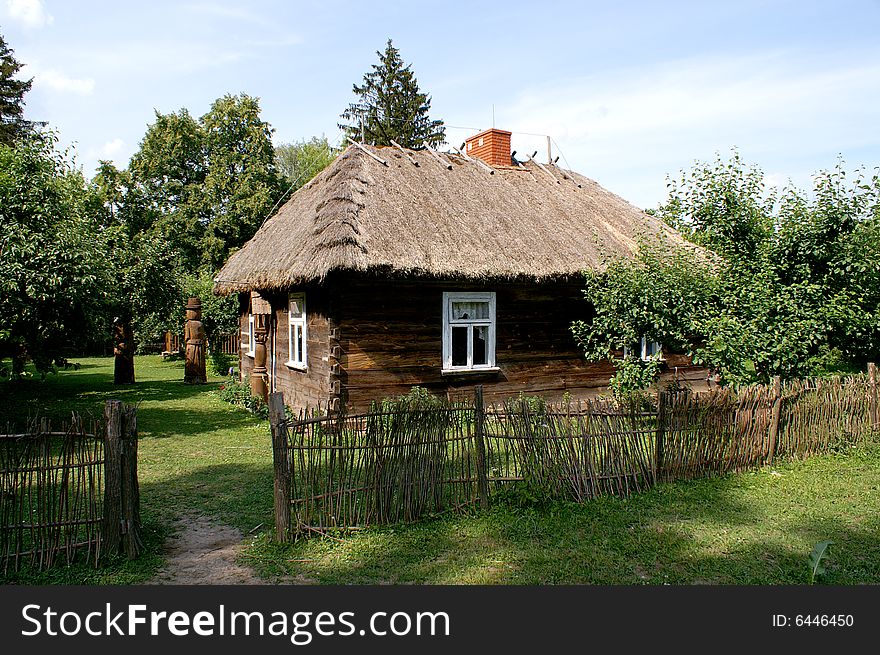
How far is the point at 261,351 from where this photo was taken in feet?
47.0

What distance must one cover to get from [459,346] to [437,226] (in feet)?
6.95

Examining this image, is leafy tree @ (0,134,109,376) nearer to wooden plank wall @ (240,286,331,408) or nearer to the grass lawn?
the grass lawn

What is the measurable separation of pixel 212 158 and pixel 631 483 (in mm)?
27457

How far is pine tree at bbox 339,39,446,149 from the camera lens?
36.1 meters

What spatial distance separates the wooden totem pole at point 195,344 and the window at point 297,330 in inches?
267

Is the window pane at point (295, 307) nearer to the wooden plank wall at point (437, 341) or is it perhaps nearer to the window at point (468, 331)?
the wooden plank wall at point (437, 341)

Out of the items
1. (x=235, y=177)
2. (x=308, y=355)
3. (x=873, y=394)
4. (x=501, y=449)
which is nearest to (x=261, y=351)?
(x=308, y=355)

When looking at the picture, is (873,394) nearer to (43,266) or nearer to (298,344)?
(298,344)

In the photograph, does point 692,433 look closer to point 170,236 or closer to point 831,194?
point 831,194

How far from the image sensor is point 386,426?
19.9 ft

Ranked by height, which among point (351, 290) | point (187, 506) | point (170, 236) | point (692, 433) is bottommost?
point (187, 506)

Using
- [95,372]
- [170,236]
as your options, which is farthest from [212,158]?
[95,372]

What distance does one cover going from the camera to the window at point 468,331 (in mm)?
11375

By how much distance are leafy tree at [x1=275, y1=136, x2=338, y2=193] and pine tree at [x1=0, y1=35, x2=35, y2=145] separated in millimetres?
14985
